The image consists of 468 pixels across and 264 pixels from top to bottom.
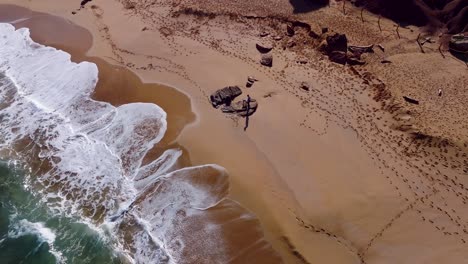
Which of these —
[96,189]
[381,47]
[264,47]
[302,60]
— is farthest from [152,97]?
[381,47]

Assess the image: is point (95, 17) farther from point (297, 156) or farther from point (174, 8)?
point (297, 156)

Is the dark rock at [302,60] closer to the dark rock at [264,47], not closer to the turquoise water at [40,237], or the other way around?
the dark rock at [264,47]

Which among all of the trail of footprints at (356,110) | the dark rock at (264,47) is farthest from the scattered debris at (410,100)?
the dark rock at (264,47)

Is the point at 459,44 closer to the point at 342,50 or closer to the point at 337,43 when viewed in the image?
the point at 342,50

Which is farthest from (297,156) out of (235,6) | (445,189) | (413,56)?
(235,6)

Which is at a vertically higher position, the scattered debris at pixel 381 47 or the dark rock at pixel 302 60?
the scattered debris at pixel 381 47

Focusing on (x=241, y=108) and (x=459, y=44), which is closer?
(x=241, y=108)

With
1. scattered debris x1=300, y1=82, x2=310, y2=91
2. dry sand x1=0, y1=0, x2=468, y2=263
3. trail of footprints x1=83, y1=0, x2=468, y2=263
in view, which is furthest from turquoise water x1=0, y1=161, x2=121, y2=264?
scattered debris x1=300, y1=82, x2=310, y2=91
